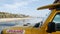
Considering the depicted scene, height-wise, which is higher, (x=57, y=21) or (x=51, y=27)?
(x=57, y=21)

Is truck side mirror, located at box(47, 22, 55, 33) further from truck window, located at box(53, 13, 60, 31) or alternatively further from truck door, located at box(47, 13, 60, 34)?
truck window, located at box(53, 13, 60, 31)

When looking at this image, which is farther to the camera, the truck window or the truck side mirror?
the truck window

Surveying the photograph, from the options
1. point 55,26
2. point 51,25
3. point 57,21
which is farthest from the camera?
point 57,21

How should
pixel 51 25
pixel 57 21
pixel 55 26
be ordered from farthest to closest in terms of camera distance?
pixel 57 21 → pixel 55 26 → pixel 51 25

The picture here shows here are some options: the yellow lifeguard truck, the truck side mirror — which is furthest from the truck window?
the truck side mirror

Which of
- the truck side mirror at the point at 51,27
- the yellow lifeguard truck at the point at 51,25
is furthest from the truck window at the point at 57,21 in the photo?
the truck side mirror at the point at 51,27

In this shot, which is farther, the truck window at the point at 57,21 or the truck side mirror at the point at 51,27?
the truck window at the point at 57,21

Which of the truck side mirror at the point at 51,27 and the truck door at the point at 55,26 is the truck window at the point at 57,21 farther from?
the truck side mirror at the point at 51,27

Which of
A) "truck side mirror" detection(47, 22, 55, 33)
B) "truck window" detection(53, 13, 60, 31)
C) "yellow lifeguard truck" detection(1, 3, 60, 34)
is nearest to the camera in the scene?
"truck side mirror" detection(47, 22, 55, 33)

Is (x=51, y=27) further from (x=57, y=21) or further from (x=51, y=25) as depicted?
(x=57, y=21)

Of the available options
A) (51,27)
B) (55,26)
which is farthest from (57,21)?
(51,27)

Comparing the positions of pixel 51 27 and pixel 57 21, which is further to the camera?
pixel 57 21

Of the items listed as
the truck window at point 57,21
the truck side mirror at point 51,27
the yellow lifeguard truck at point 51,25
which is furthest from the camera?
the truck window at point 57,21

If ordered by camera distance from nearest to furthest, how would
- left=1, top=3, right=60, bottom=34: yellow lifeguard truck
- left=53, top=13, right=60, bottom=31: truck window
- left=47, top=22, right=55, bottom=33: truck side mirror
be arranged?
left=47, top=22, right=55, bottom=33: truck side mirror → left=1, top=3, right=60, bottom=34: yellow lifeguard truck → left=53, top=13, right=60, bottom=31: truck window
